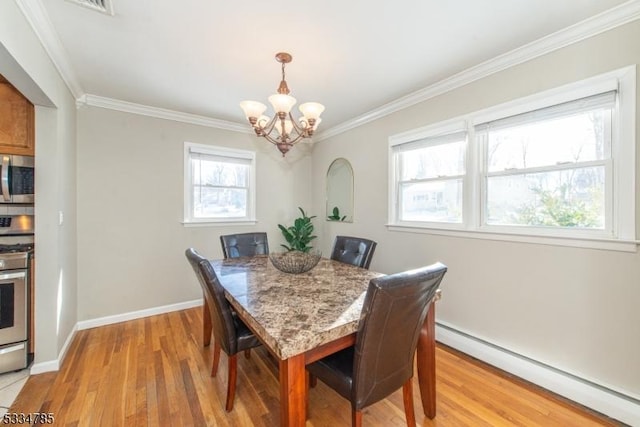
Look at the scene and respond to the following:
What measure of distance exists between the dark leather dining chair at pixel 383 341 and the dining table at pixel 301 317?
12cm

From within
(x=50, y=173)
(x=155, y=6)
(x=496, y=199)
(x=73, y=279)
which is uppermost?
(x=155, y=6)

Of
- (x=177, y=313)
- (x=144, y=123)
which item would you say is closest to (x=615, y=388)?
(x=177, y=313)

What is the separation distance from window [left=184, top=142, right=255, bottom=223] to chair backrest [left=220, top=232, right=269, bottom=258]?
2.89 ft

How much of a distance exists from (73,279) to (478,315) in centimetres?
397

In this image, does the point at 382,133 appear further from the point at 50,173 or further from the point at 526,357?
the point at 50,173

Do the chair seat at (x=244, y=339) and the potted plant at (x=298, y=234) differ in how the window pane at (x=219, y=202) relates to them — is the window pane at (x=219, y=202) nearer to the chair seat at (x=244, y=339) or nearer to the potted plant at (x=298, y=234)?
the potted plant at (x=298, y=234)

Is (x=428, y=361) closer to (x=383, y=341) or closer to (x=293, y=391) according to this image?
(x=383, y=341)

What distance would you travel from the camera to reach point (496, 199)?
2363mm

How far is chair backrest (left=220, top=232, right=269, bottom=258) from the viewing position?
2.95 metres

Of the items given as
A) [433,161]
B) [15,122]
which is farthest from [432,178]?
[15,122]

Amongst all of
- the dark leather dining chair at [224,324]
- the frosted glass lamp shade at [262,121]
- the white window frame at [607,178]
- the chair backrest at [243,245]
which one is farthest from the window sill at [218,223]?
the white window frame at [607,178]

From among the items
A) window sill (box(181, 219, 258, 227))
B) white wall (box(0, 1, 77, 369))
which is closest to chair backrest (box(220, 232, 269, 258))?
window sill (box(181, 219, 258, 227))

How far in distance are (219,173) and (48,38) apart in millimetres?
2110

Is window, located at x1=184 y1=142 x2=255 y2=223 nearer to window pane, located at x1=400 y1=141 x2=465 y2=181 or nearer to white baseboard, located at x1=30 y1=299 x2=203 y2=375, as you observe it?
white baseboard, located at x1=30 y1=299 x2=203 y2=375
